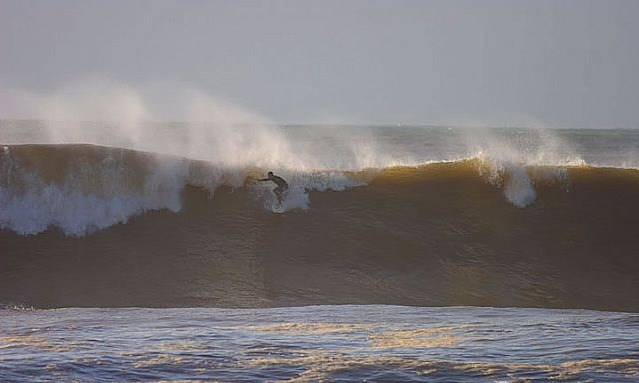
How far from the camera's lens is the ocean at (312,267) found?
915 cm

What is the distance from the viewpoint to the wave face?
14836 mm

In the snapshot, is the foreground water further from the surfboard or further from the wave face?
the surfboard

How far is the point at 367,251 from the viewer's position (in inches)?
650

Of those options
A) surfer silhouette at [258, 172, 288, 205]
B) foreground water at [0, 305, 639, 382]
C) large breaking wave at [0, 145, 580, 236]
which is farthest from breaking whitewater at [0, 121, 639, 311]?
foreground water at [0, 305, 639, 382]

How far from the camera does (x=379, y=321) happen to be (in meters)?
11.6

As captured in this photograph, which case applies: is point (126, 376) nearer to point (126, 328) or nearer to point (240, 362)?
point (240, 362)

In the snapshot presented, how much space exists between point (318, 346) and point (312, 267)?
6.17 metres

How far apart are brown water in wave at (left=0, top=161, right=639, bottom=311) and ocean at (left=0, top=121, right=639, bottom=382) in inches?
1.6

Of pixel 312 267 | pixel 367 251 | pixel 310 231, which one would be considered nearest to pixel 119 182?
pixel 310 231

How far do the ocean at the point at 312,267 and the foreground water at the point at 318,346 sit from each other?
31 millimetres

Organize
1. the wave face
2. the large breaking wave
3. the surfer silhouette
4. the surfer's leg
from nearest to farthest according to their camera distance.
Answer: the wave face < the large breaking wave < the surfer's leg < the surfer silhouette

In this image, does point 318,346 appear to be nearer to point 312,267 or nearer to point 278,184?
point 312,267

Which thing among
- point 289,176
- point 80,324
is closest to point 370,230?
point 289,176

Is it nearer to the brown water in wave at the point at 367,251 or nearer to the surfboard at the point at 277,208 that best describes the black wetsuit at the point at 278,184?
the surfboard at the point at 277,208
